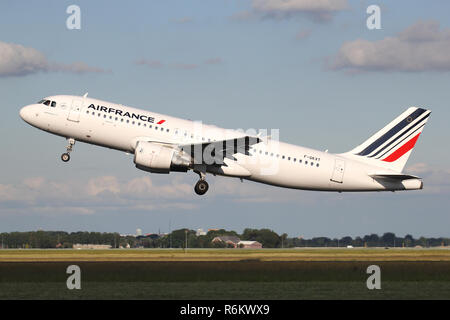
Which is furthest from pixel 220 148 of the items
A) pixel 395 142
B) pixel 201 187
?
pixel 395 142

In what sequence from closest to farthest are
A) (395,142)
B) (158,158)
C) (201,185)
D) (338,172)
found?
(158,158)
(201,185)
(338,172)
(395,142)

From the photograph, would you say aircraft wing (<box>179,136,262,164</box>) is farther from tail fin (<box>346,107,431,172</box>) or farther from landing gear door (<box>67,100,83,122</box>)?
tail fin (<box>346,107,431,172</box>)

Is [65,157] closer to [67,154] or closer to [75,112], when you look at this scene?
[67,154]

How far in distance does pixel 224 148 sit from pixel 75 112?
1014 cm

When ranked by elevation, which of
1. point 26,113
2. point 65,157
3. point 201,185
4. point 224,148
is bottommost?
Answer: point 201,185

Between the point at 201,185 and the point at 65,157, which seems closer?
the point at 65,157

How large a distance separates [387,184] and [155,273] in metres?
21.6

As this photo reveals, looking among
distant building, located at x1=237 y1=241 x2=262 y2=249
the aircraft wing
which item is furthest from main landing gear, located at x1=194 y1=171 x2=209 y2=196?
distant building, located at x1=237 y1=241 x2=262 y2=249

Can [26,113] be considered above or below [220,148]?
above

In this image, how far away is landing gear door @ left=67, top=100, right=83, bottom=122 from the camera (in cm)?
4538

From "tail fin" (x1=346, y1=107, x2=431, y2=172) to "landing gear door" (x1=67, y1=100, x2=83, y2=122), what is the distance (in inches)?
773

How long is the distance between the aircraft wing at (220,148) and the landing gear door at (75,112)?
7.12m

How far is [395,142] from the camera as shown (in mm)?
49844
